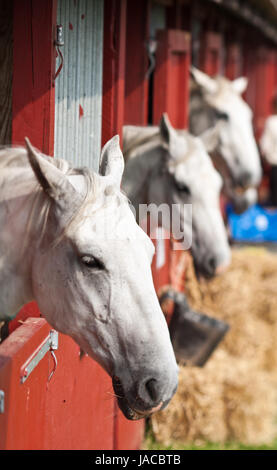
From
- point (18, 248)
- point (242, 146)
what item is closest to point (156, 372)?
point (18, 248)

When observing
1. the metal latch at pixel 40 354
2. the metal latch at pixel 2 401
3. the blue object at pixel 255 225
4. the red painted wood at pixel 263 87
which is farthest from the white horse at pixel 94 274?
the red painted wood at pixel 263 87

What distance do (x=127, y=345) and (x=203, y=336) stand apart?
10.9ft

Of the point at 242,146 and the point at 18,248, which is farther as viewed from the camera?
the point at 242,146

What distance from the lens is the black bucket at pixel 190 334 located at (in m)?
5.41

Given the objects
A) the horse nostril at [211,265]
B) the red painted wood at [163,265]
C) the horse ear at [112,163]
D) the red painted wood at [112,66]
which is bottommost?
the red painted wood at [163,265]

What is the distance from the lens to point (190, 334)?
5422 mm

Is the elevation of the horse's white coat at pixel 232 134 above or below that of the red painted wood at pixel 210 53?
below

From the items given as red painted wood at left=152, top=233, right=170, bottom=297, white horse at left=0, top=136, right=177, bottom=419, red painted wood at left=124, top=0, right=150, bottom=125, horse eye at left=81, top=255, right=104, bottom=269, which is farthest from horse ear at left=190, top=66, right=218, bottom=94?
horse eye at left=81, top=255, right=104, bottom=269

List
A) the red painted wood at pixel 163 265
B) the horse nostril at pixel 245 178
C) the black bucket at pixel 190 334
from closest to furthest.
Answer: the red painted wood at pixel 163 265 → the black bucket at pixel 190 334 → the horse nostril at pixel 245 178

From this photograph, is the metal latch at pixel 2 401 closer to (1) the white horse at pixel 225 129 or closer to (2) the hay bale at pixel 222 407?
(2) the hay bale at pixel 222 407

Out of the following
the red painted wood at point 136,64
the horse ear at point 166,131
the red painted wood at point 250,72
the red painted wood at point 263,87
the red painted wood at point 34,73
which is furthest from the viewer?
the red painted wood at point 263,87

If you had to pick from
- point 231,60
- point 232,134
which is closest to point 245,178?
point 232,134
